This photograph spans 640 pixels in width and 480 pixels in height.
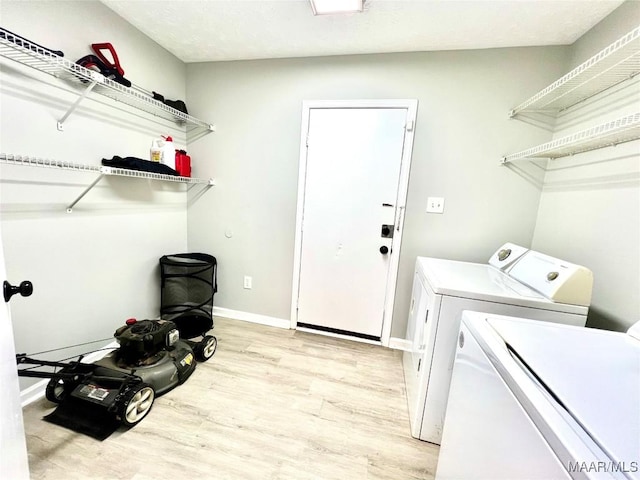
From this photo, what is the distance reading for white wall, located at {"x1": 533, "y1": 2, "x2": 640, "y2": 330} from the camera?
1.19 metres

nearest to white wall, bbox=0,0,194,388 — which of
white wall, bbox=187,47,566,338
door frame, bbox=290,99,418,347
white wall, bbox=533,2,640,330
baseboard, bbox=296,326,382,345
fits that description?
white wall, bbox=187,47,566,338

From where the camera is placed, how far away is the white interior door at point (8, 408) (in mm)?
742

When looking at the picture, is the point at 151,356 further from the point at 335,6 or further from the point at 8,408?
the point at 335,6

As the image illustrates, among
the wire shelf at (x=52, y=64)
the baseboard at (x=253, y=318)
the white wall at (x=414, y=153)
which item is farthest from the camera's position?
the baseboard at (x=253, y=318)

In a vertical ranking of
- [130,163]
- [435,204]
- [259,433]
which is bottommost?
[259,433]

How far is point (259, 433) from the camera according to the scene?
1.38m

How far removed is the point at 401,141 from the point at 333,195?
683 mm

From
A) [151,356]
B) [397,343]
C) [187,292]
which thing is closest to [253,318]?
[187,292]

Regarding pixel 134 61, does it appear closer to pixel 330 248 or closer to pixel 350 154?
pixel 350 154

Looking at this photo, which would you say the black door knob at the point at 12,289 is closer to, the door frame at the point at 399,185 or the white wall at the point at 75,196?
the white wall at the point at 75,196

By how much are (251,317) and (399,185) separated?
73.0 inches

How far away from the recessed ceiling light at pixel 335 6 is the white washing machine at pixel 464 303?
1.59m

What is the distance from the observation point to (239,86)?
228cm

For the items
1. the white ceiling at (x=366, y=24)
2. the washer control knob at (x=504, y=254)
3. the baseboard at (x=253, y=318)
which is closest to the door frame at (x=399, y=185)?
the baseboard at (x=253, y=318)
